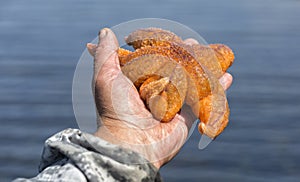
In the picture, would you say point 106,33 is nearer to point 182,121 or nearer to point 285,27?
point 182,121

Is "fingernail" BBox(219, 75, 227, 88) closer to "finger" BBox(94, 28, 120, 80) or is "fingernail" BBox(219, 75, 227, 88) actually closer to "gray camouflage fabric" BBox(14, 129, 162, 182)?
"finger" BBox(94, 28, 120, 80)

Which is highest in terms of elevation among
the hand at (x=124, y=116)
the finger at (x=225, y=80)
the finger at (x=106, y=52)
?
the finger at (x=106, y=52)

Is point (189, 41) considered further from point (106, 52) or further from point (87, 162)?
point (87, 162)

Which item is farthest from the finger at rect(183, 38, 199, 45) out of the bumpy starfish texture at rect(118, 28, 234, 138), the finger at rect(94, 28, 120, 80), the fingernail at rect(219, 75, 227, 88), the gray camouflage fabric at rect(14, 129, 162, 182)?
the gray camouflage fabric at rect(14, 129, 162, 182)

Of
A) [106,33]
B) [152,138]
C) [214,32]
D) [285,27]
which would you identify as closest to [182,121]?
[152,138]

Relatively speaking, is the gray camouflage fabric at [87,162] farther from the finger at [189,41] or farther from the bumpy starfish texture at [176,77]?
the finger at [189,41]

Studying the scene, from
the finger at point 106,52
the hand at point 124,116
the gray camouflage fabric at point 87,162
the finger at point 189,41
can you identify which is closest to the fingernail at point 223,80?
the finger at point 189,41
